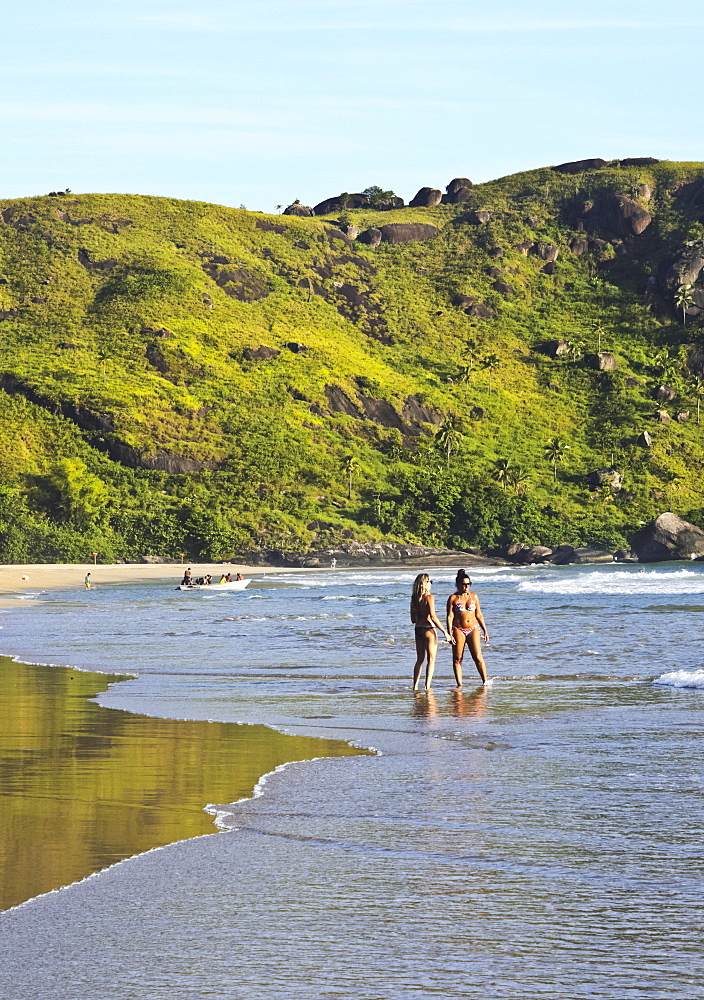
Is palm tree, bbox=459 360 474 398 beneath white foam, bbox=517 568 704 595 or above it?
above

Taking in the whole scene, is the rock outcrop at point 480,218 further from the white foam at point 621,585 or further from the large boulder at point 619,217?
the white foam at point 621,585

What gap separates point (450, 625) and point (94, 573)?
6383cm

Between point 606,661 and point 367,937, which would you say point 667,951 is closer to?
point 367,937

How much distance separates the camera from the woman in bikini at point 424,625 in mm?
18611

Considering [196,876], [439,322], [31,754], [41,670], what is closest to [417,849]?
[196,876]

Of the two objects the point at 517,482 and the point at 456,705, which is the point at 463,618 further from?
the point at 517,482

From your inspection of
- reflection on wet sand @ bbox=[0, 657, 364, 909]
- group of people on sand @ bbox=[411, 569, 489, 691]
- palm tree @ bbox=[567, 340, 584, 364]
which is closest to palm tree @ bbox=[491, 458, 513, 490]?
palm tree @ bbox=[567, 340, 584, 364]

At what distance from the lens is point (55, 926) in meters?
6.38

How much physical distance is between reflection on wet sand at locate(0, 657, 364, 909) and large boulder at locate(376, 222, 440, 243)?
169789 millimetres

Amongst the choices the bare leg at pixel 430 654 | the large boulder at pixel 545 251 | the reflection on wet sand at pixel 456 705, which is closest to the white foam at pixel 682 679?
the reflection on wet sand at pixel 456 705

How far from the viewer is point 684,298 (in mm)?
161625

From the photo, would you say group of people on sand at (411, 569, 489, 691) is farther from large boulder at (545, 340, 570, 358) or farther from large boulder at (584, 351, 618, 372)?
large boulder at (545, 340, 570, 358)

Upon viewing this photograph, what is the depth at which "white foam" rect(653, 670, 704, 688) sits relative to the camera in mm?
18156

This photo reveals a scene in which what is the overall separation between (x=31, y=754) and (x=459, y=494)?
103792 millimetres
